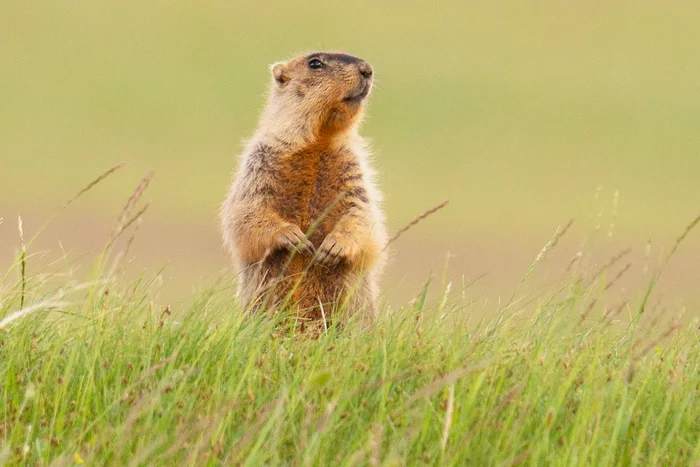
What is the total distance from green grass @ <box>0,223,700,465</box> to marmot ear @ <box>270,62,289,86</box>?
2819 mm

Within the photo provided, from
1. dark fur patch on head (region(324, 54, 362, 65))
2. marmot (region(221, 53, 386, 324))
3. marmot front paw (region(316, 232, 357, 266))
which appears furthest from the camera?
dark fur patch on head (region(324, 54, 362, 65))

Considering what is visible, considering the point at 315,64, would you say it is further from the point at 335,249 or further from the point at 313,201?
the point at 335,249

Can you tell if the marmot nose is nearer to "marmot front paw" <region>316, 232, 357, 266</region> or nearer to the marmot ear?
the marmot ear

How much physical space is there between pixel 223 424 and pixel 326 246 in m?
2.81

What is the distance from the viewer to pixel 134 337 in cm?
473

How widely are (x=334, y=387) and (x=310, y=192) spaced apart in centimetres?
291

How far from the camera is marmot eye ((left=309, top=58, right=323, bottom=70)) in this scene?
24.5 feet

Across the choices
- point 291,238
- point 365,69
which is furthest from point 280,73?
point 291,238

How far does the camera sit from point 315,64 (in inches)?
295

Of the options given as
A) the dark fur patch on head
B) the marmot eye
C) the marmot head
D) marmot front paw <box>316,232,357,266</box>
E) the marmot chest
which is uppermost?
the dark fur patch on head

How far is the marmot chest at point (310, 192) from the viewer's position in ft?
22.3

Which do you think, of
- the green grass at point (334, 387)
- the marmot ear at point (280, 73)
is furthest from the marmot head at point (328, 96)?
the green grass at point (334, 387)

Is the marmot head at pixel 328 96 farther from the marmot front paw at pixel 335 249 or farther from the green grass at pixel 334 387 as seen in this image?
the green grass at pixel 334 387

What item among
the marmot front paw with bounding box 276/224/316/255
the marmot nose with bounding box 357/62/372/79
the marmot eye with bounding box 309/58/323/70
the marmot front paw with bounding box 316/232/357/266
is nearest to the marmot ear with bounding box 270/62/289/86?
the marmot eye with bounding box 309/58/323/70
